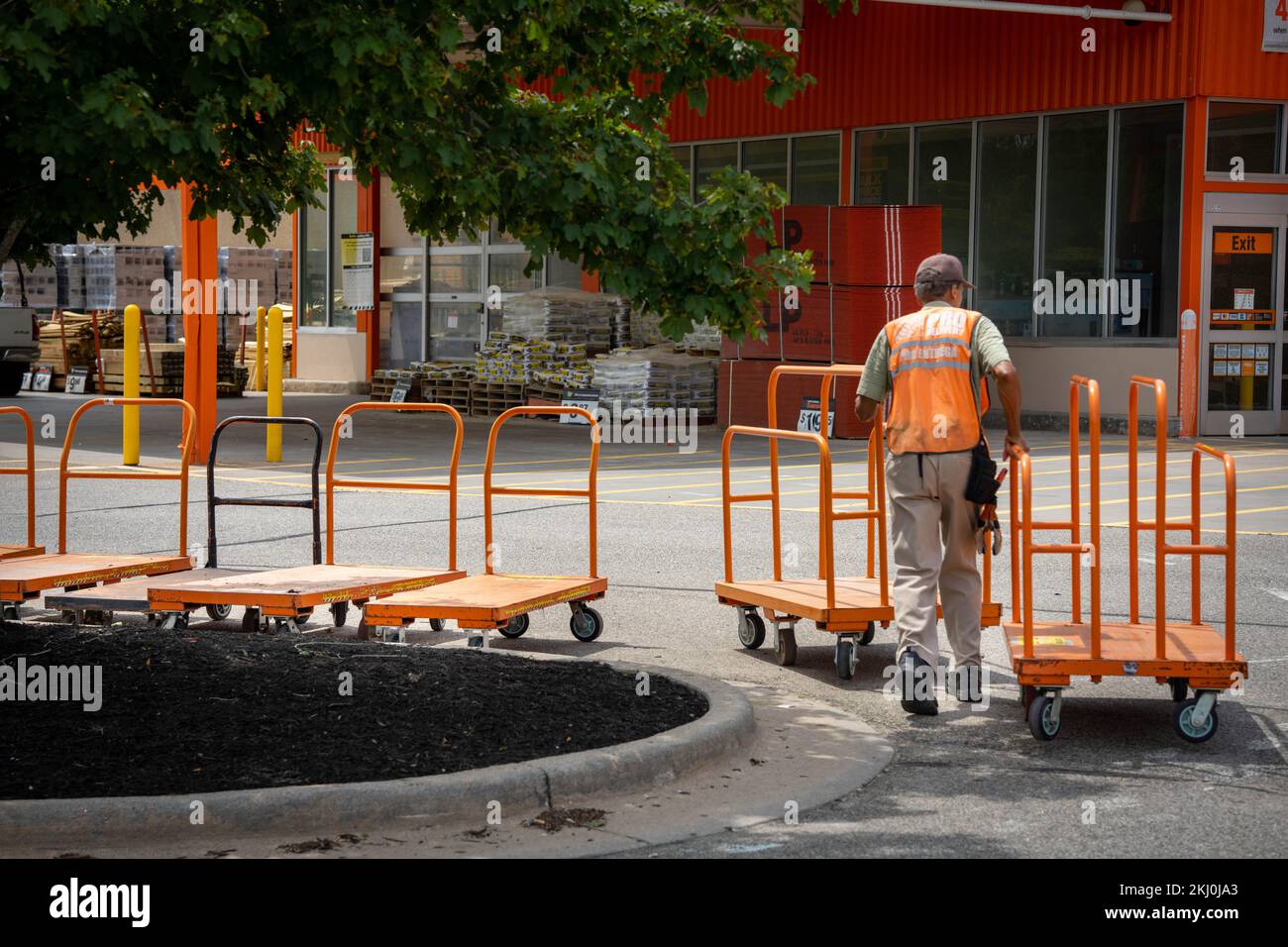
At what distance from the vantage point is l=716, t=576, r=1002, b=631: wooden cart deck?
829cm

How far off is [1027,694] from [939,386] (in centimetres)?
142

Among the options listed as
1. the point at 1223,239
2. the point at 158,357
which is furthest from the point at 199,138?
the point at 158,357

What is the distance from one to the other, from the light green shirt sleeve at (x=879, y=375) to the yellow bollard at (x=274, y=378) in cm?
1056

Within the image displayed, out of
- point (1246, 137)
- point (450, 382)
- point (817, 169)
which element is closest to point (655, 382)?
point (817, 169)

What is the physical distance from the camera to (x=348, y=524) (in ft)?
45.6

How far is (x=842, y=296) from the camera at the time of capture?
75.3 feet

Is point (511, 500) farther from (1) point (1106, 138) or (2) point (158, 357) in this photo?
(2) point (158, 357)

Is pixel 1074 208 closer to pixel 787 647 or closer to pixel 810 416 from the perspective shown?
pixel 810 416

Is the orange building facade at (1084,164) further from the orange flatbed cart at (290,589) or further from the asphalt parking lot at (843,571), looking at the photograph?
the orange flatbed cart at (290,589)

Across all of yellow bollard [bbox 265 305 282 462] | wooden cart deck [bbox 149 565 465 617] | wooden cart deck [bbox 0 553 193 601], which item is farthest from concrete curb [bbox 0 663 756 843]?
yellow bollard [bbox 265 305 282 462]

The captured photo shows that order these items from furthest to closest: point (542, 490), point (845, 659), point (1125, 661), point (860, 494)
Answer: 1. point (542, 490)
2. point (860, 494)
3. point (845, 659)
4. point (1125, 661)

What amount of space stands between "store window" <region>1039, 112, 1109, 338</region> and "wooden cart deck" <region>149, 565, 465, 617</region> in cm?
1668

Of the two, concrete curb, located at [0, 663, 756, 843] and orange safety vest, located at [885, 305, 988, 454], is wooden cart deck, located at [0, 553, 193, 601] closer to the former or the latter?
concrete curb, located at [0, 663, 756, 843]

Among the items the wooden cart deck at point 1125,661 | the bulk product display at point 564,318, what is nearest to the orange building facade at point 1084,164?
the bulk product display at point 564,318
